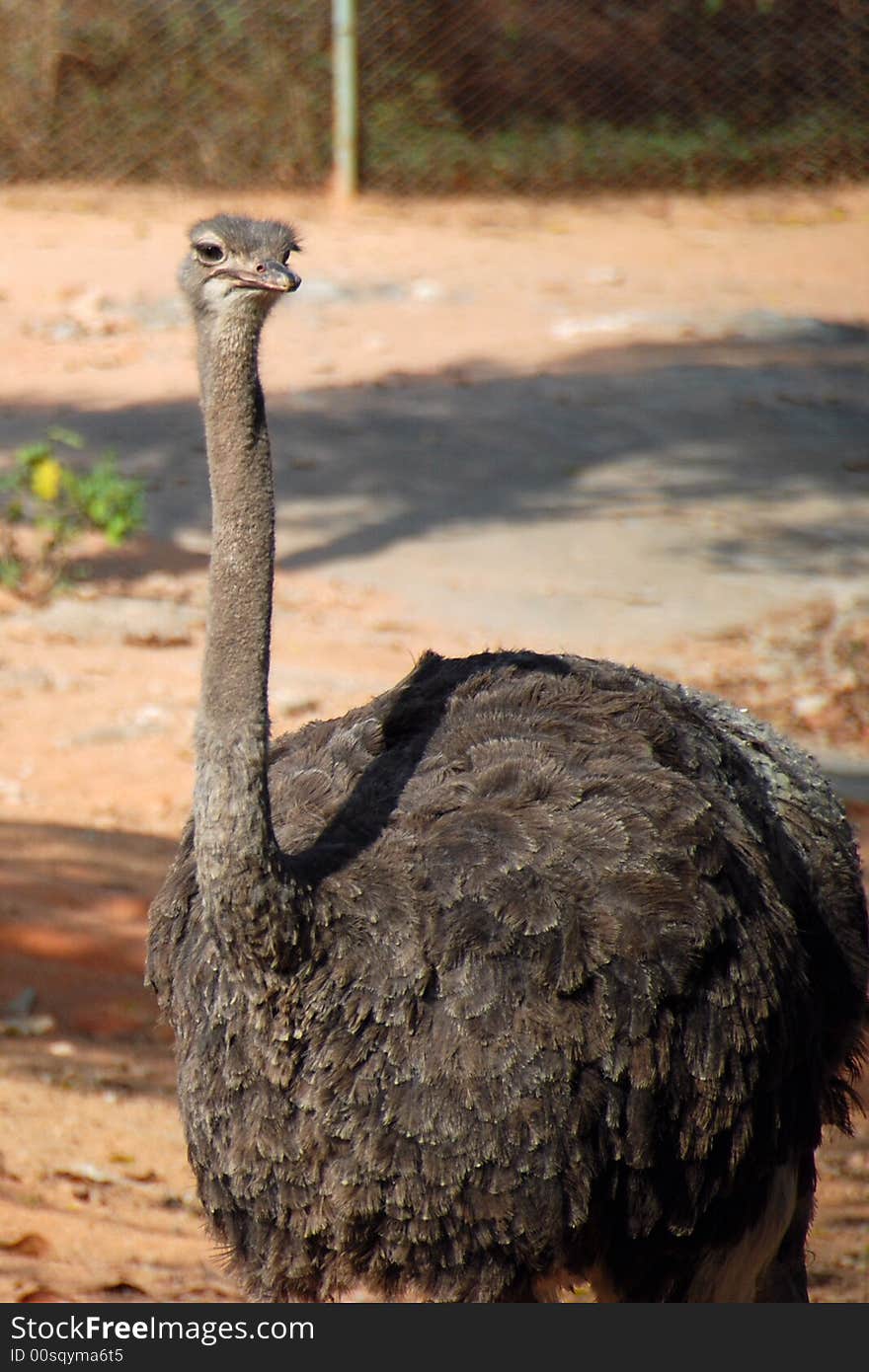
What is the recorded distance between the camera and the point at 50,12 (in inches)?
683

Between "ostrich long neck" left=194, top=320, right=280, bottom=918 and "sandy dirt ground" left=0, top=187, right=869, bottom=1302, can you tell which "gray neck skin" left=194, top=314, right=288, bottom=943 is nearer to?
"ostrich long neck" left=194, top=320, right=280, bottom=918

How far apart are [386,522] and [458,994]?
7.66 metres

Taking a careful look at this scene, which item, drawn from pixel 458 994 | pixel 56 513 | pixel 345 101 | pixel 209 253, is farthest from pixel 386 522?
pixel 345 101

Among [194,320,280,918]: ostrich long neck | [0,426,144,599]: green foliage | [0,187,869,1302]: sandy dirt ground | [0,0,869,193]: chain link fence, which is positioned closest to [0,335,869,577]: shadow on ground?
[0,187,869,1302]: sandy dirt ground

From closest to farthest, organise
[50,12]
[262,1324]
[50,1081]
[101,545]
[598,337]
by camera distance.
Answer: [262,1324] < [50,1081] < [101,545] < [598,337] < [50,12]

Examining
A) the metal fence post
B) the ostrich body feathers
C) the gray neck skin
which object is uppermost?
the metal fence post

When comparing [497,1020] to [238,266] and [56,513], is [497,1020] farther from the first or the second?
[56,513]

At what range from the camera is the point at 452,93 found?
729 inches

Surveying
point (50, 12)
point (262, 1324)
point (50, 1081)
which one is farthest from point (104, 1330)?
point (50, 12)

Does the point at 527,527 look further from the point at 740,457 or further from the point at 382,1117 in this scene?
the point at 382,1117

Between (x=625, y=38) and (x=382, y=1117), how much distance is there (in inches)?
699

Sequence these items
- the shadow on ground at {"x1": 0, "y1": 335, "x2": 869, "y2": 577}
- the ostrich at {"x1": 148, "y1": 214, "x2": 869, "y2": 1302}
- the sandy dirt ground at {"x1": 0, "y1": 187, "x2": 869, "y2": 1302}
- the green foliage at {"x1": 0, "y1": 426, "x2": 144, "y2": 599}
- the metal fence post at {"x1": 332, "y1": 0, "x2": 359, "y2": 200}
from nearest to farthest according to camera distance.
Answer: the ostrich at {"x1": 148, "y1": 214, "x2": 869, "y2": 1302} → the sandy dirt ground at {"x1": 0, "y1": 187, "x2": 869, "y2": 1302} → the green foliage at {"x1": 0, "y1": 426, "x2": 144, "y2": 599} → the shadow on ground at {"x1": 0, "y1": 335, "x2": 869, "y2": 577} → the metal fence post at {"x1": 332, "y1": 0, "x2": 359, "y2": 200}

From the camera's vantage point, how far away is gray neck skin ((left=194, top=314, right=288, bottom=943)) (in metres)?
2.73

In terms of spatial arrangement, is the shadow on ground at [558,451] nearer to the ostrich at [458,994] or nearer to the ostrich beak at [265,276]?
the ostrich at [458,994]
